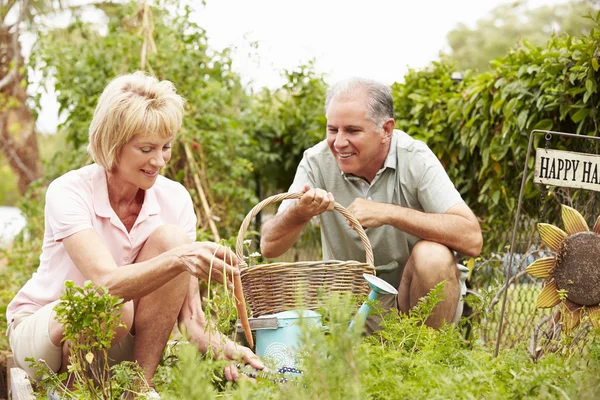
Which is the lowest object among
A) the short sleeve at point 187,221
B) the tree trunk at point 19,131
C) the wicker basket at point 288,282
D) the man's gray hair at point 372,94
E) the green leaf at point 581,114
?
the tree trunk at point 19,131

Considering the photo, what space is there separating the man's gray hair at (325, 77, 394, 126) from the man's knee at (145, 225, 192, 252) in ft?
2.86

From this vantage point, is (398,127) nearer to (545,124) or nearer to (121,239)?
(545,124)

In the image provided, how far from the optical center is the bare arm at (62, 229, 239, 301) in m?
2.21

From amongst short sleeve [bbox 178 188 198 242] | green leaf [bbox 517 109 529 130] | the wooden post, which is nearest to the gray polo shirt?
short sleeve [bbox 178 188 198 242]

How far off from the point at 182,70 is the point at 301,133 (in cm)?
98

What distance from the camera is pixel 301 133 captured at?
528 cm

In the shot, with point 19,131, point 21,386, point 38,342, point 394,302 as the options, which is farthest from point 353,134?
point 19,131

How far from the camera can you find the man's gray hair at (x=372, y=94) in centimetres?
297

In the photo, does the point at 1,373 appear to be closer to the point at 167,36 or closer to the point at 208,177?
the point at 208,177

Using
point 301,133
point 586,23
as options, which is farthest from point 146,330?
point 586,23

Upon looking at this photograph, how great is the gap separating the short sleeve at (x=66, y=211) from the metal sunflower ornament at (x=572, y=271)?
1.51m

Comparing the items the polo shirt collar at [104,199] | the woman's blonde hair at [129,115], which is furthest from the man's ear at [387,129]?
the polo shirt collar at [104,199]

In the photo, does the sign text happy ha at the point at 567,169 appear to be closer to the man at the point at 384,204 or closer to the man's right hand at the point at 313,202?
the man at the point at 384,204

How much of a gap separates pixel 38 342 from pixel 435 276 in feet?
4.68
